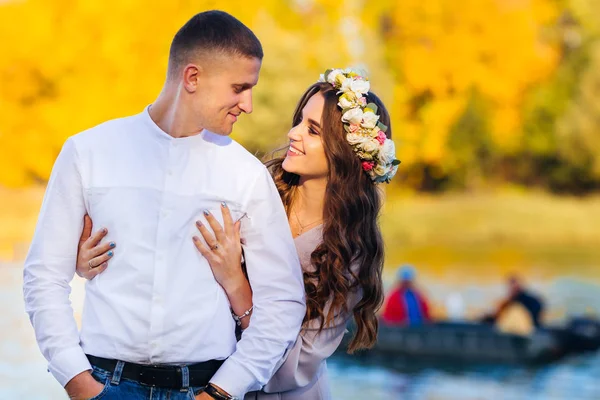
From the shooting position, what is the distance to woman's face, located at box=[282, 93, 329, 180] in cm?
379

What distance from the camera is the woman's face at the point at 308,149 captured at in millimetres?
3785

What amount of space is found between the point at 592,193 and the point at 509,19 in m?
6.38

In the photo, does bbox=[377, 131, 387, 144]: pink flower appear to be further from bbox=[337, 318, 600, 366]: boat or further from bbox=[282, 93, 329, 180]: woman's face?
bbox=[337, 318, 600, 366]: boat

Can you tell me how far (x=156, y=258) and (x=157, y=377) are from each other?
328 millimetres

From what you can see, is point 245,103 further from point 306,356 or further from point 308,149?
point 306,356

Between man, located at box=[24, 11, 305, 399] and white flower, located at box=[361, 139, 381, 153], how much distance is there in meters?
0.74

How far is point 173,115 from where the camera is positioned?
10.0 ft

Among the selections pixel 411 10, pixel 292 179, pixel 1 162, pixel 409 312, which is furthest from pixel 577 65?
pixel 292 179

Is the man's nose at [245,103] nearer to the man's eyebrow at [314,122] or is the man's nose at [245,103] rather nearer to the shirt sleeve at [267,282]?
the shirt sleeve at [267,282]

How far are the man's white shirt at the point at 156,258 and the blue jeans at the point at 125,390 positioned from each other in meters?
0.05

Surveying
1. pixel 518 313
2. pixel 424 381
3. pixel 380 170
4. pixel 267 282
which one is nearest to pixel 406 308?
pixel 424 381

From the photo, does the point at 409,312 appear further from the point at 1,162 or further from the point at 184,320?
the point at 1,162

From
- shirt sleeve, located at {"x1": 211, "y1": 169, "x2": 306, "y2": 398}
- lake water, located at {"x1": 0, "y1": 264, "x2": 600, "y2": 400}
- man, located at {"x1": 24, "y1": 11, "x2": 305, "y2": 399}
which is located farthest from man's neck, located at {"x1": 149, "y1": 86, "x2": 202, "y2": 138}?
lake water, located at {"x1": 0, "y1": 264, "x2": 600, "y2": 400}

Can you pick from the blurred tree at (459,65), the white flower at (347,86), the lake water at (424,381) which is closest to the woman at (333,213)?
the white flower at (347,86)
